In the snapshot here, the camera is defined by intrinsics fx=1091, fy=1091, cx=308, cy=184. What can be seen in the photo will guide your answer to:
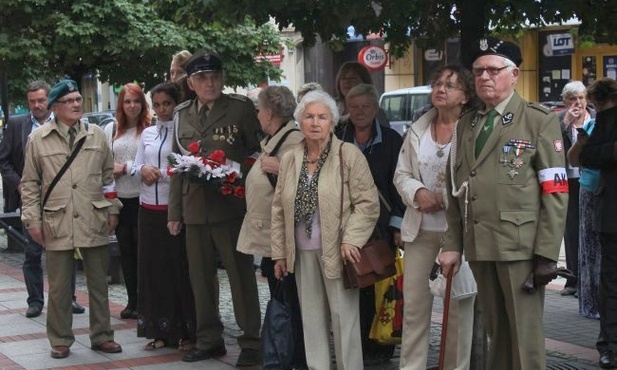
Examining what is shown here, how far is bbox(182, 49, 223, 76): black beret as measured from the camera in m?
7.61

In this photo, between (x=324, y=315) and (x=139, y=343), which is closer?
(x=324, y=315)

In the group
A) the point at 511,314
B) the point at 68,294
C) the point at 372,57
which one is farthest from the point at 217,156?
the point at 372,57

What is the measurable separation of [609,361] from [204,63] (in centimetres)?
342

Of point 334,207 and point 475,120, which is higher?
point 475,120

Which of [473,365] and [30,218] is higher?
[30,218]

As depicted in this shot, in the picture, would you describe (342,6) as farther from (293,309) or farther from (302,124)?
(293,309)

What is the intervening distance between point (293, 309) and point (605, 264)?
2202 millimetres

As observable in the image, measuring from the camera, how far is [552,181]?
5.39 meters

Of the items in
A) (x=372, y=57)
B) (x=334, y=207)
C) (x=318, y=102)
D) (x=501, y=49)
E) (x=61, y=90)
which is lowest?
(x=334, y=207)

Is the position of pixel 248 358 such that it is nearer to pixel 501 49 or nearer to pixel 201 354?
pixel 201 354

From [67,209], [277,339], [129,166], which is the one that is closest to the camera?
[277,339]

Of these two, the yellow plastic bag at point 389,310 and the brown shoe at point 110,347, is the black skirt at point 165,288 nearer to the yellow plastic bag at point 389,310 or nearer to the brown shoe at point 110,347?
the brown shoe at point 110,347

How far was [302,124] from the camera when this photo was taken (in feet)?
21.6

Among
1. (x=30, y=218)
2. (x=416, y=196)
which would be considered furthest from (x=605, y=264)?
(x=30, y=218)
